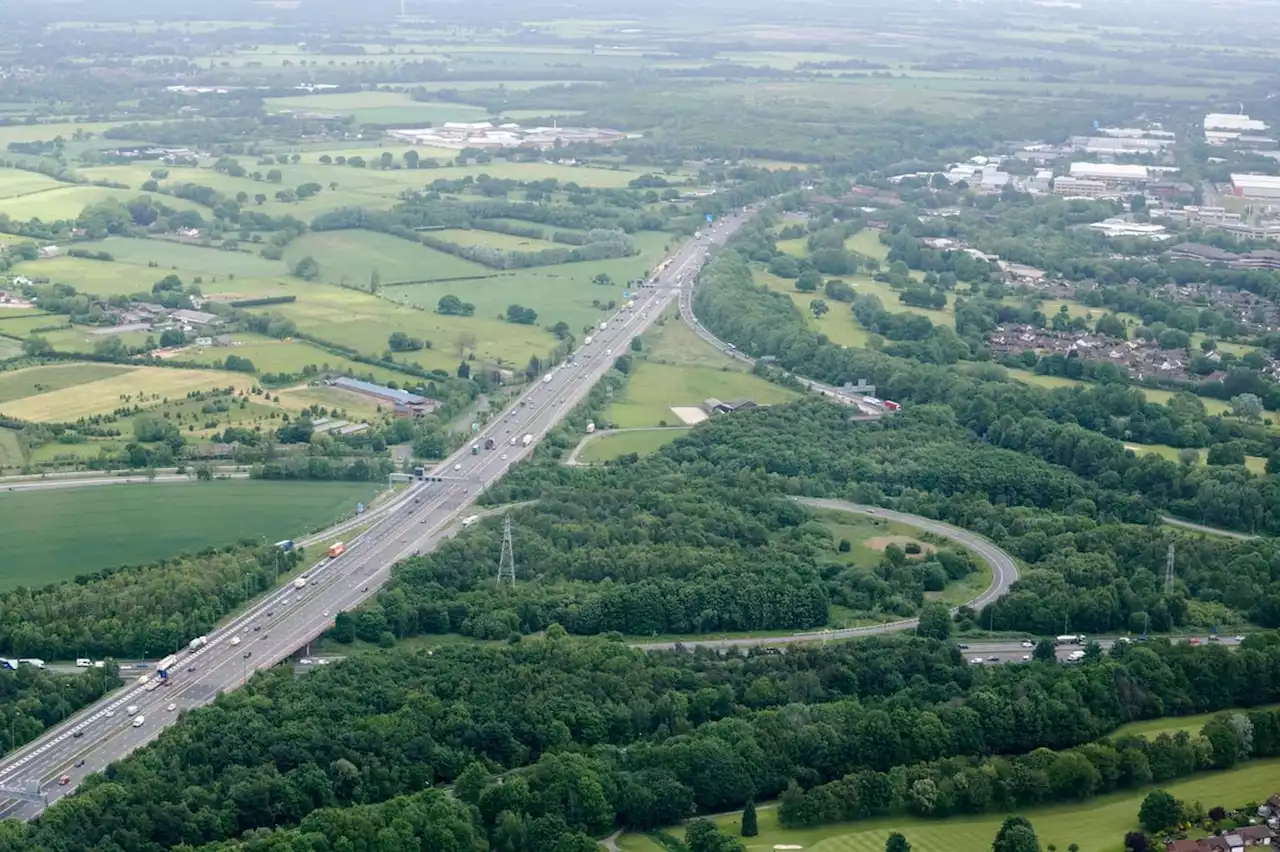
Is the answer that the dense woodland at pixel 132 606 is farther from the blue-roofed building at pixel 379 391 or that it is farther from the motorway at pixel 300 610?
the blue-roofed building at pixel 379 391

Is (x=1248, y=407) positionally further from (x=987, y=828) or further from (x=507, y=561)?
(x=987, y=828)

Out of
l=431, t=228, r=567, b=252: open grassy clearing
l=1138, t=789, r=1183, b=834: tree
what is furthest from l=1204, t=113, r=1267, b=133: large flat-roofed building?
l=1138, t=789, r=1183, b=834: tree

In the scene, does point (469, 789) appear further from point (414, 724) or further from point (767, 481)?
point (767, 481)

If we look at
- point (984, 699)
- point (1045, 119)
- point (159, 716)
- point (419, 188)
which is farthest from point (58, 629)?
point (1045, 119)

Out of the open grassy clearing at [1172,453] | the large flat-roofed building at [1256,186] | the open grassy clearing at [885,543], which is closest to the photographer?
the open grassy clearing at [885,543]

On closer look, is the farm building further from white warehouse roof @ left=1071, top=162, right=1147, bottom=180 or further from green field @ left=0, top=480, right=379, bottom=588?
white warehouse roof @ left=1071, top=162, right=1147, bottom=180

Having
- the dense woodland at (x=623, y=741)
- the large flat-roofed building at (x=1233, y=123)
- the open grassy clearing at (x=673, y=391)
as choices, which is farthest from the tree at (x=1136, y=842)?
the large flat-roofed building at (x=1233, y=123)

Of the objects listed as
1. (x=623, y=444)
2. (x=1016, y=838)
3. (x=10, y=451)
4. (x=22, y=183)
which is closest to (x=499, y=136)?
(x=22, y=183)
